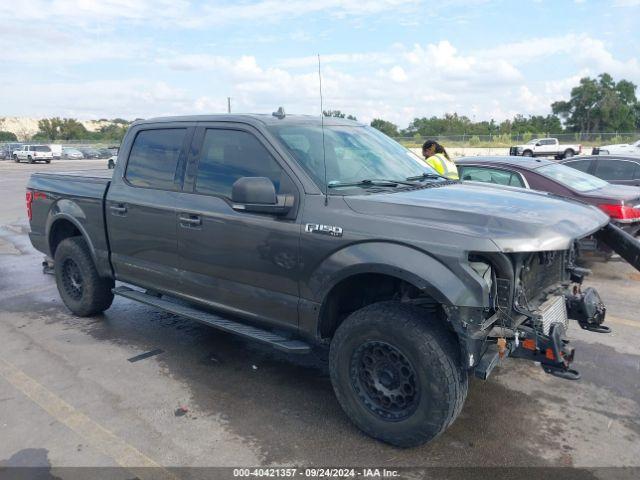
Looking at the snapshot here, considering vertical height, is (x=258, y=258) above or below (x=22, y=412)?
above

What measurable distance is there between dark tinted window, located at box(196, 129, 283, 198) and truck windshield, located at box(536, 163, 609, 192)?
503 cm

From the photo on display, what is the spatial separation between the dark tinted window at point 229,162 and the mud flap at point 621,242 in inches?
94.9

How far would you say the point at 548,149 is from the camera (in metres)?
41.0

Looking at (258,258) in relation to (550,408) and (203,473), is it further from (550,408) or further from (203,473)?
(550,408)

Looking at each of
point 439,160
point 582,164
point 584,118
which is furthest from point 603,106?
point 439,160

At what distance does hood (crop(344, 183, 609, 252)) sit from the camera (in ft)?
9.51

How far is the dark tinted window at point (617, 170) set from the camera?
10.3 metres

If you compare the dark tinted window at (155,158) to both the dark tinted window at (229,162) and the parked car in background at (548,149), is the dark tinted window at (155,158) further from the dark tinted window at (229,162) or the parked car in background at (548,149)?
the parked car in background at (548,149)

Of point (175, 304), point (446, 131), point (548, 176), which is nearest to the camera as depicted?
point (175, 304)

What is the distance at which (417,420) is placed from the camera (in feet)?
10.2

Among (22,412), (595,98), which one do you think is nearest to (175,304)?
(22,412)

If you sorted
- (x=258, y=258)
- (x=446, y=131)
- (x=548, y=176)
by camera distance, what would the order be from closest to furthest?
(x=258, y=258), (x=548, y=176), (x=446, y=131)

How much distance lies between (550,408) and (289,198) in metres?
2.30

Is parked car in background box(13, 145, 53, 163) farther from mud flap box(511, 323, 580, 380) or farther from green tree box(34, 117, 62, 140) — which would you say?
green tree box(34, 117, 62, 140)
